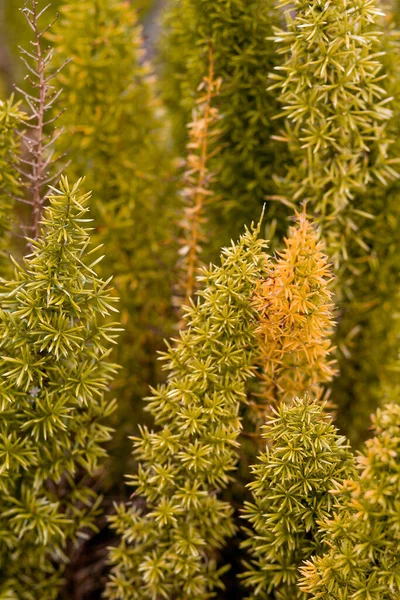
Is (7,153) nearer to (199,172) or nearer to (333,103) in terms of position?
(199,172)

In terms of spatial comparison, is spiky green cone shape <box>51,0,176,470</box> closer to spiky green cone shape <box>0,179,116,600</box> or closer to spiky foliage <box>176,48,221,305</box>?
spiky foliage <box>176,48,221,305</box>

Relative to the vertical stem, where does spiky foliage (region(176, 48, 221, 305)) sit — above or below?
below

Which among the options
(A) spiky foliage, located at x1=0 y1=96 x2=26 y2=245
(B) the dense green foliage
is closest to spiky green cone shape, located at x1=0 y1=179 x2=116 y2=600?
(B) the dense green foliage

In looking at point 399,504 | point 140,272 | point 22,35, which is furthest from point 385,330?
point 22,35

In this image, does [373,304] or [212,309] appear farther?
[373,304]

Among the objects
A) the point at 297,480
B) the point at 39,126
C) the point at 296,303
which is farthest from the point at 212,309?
the point at 39,126
